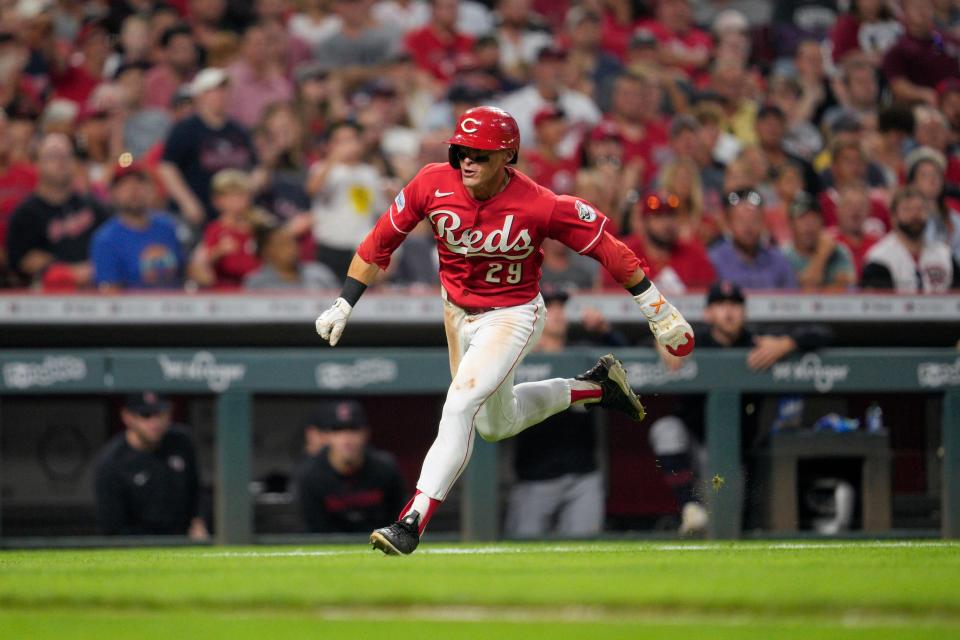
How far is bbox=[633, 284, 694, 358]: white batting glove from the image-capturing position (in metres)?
6.08

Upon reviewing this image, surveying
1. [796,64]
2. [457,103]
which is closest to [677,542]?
[457,103]

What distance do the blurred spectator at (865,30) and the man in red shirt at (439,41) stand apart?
334 centimetres

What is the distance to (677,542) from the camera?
764 cm

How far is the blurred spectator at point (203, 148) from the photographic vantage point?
32.5 ft

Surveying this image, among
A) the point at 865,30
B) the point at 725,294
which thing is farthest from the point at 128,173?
the point at 865,30

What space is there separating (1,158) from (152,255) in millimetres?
1545

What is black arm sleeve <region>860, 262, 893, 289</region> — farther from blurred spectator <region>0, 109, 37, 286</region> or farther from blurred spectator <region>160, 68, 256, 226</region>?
blurred spectator <region>0, 109, 37, 286</region>

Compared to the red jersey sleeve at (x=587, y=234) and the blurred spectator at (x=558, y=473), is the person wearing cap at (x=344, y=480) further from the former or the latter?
the red jersey sleeve at (x=587, y=234)

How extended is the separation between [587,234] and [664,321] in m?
0.50

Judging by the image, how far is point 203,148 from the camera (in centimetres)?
1000

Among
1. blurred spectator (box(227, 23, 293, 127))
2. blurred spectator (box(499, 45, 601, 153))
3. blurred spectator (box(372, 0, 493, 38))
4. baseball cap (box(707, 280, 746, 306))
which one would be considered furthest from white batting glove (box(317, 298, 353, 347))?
blurred spectator (box(372, 0, 493, 38))

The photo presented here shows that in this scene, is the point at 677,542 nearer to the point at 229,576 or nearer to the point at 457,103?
the point at 229,576

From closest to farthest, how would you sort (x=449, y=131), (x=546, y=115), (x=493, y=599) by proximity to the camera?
(x=493, y=599) → (x=449, y=131) → (x=546, y=115)

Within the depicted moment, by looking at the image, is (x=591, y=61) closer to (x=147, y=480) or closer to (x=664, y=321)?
(x=147, y=480)
